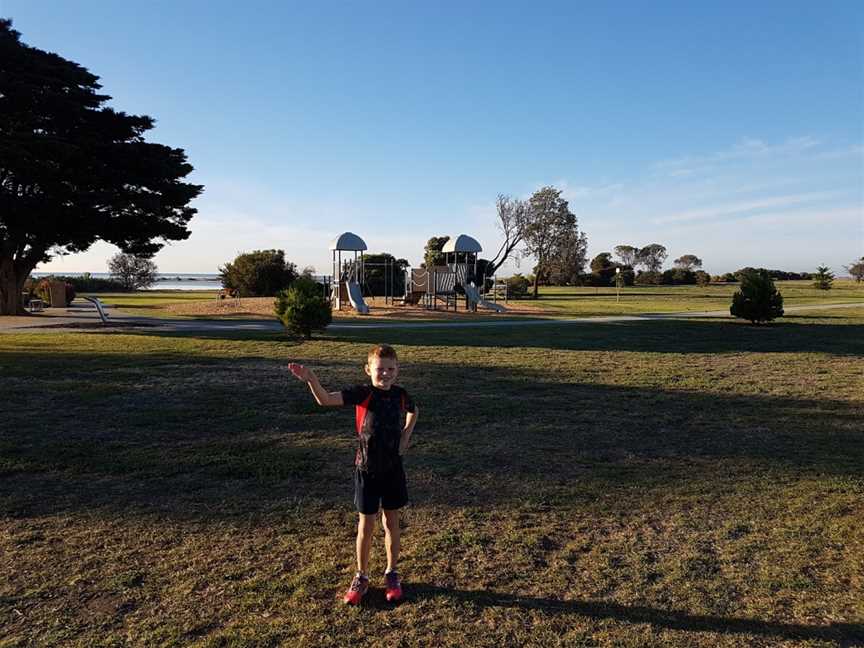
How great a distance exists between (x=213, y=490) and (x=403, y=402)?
214 cm

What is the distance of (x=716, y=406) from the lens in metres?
7.71

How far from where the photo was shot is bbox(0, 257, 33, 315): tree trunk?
2080 cm

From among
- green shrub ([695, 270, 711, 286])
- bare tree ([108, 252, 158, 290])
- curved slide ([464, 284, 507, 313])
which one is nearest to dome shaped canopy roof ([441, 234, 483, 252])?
curved slide ([464, 284, 507, 313])

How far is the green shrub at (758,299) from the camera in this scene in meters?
19.0

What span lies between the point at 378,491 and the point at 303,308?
1102cm

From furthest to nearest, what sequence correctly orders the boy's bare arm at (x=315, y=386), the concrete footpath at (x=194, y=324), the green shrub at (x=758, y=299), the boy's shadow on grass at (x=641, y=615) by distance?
the green shrub at (x=758, y=299), the concrete footpath at (x=194, y=324), the boy's bare arm at (x=315, y=386), the boy's shadow on grass at (x=641, y=615)

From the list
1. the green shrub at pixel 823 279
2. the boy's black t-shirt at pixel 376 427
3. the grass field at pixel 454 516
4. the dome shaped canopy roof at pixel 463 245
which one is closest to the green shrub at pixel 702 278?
the green shrub at pixel 823 279

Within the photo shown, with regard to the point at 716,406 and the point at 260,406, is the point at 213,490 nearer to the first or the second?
the point at 260,406

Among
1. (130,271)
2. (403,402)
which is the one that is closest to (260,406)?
(403,402)

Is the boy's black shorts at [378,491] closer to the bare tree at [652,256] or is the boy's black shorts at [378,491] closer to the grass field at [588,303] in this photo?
the grass field at [588,303]

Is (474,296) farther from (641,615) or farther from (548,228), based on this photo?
(641,615)

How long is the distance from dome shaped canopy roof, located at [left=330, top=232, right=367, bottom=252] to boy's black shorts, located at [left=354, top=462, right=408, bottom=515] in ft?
79.2

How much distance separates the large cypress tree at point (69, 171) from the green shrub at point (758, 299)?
736 inches

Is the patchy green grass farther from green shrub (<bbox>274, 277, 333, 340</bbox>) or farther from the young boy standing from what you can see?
the young boy standing
